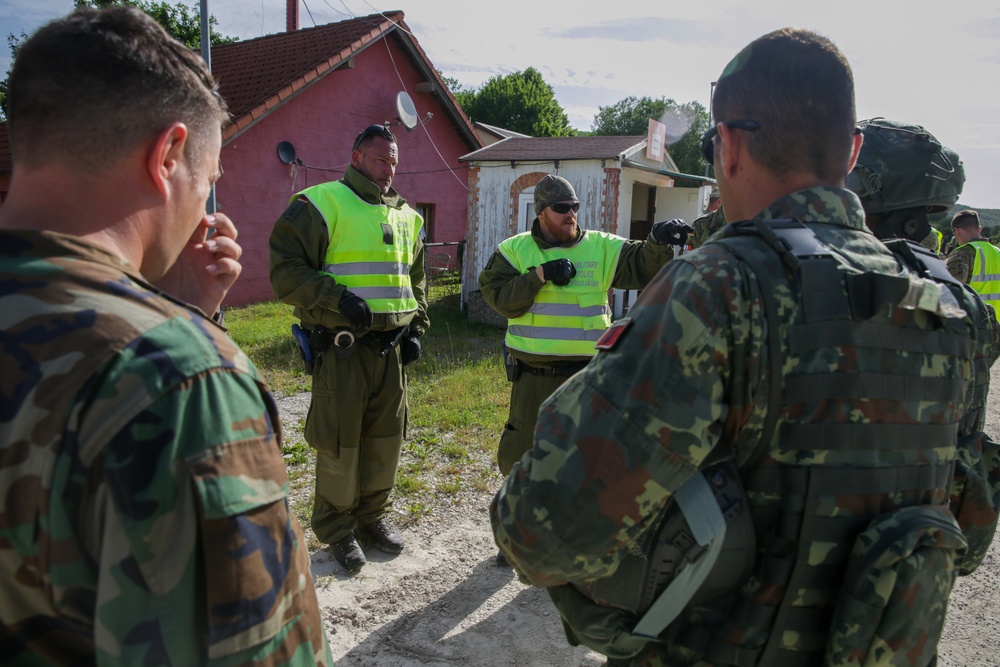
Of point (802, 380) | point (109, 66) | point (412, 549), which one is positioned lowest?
point (412, 549)

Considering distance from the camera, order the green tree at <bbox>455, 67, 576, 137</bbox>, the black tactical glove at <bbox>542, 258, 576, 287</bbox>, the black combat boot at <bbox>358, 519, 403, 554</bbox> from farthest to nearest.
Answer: the green tree at <bbox>455, 67, 576, 137</bbox> → the black combat boot at <bbox>358, 519, 403, 554</bbox> → the black tactical glove at <bbox>542, 258, 576, 287</bbox>

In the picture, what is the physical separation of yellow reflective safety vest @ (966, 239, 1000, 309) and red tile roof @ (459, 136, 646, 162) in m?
5.49

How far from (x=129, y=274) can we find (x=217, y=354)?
0.19m

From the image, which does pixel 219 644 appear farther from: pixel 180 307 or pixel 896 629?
pixel 896 629

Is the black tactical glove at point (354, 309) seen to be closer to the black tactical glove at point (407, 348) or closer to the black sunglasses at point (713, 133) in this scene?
the black tactical glove at point (407, 348)

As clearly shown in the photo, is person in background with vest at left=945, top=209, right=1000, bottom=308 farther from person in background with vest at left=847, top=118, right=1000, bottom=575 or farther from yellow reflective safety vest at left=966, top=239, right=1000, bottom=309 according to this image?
person in background with vest at left=847, top=118, right=1000, bottom=575

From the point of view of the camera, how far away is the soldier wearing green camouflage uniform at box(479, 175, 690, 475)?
3.78m

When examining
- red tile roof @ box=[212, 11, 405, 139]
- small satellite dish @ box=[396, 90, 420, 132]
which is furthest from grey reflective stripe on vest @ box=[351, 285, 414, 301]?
small satellite dish @ box=[396, 90, 420, 132]

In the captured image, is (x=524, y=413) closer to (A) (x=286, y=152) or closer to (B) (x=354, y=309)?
(B) (x=354, y=309)

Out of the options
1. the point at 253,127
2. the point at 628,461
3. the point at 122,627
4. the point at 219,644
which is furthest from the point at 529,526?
the point at 253,127

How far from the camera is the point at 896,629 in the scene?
124 centimetres

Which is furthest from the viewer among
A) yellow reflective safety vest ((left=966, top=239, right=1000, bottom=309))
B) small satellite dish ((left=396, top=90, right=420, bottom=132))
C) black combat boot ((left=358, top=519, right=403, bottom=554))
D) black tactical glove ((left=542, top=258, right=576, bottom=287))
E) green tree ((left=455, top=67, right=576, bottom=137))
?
green tree ((left=455, top=67, right=576, bottom=137))

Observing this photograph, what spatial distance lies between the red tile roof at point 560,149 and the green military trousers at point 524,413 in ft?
26.8

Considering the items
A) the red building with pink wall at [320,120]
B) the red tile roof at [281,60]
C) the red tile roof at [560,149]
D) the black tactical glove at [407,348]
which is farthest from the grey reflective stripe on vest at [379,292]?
the red tile roof at [281,60]
